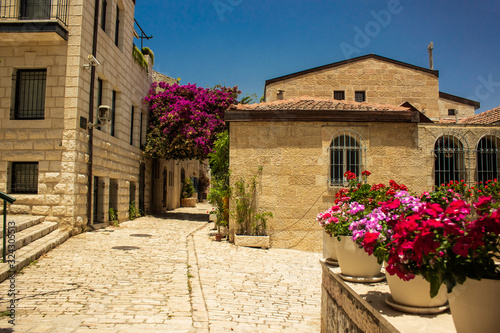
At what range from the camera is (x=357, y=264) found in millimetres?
3711

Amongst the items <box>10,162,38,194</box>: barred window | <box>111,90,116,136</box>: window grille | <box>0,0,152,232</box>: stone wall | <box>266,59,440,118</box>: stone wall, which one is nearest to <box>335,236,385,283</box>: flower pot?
<box>0,0,152,232</box>: stone wall

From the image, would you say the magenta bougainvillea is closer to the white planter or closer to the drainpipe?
the drainpipe

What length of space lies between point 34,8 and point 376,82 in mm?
13236

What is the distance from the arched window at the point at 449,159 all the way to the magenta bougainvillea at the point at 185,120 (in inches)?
347

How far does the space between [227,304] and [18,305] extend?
2.61m

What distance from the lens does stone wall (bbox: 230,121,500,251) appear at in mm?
9828

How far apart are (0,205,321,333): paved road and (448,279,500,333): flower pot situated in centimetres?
253

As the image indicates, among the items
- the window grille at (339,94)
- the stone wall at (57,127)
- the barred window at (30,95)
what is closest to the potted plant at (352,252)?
the stone wall at (57,127)

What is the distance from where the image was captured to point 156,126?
1723cm

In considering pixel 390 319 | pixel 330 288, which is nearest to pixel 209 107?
pixel 330 288

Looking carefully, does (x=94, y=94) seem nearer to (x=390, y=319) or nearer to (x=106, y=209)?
(x=106, y=209)

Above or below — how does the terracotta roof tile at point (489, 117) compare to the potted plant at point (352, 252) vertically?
→ above

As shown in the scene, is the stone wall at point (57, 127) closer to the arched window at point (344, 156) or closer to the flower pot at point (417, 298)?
the arched window at point (344, 156)

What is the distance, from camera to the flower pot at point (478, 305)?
6.48 feet
